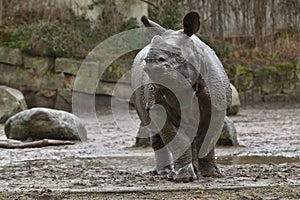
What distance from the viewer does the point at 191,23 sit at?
213 inches

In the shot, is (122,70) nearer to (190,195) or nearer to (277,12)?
(277,12)

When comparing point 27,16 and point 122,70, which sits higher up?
point 27,16

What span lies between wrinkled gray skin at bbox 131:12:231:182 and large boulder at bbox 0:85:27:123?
11.2 metres

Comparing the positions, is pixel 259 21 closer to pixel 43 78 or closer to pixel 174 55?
Result: pixel 43 78

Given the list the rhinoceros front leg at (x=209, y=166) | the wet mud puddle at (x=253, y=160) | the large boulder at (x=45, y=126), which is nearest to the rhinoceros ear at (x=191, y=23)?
the rhinoceros front leg at (x=209, y=166)

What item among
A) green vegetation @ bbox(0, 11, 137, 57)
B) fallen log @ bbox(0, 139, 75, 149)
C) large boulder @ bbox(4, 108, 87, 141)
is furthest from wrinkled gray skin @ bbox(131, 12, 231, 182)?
green vegetation @ bbox(0, 11, 137, 57)

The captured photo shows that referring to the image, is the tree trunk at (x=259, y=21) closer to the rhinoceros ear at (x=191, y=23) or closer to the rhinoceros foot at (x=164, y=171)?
the rhinoceros foot at (x=164, y=171)

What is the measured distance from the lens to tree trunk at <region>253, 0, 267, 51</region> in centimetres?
2216

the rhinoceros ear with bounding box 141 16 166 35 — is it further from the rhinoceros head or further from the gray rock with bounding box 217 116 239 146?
the gray rock with bounding box 217 116 239 146

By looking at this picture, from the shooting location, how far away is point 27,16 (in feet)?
68.0

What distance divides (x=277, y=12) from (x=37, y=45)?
8.06m

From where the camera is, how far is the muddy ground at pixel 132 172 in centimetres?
535

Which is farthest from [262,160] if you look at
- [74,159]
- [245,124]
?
[245,124]

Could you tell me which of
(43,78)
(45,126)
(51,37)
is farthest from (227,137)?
(51,37)
